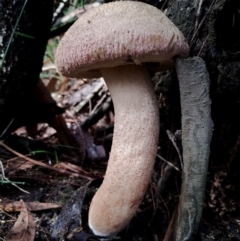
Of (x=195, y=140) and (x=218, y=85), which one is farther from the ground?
(x=218, y=85)

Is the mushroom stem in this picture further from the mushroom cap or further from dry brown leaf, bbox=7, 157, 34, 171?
dry brown leaf, bbox=7, 157, 34, 171

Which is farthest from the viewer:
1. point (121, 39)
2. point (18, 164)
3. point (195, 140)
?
point (18, 164)

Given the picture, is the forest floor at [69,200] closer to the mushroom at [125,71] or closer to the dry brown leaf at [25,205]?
the dry brown leaf at [25,205]

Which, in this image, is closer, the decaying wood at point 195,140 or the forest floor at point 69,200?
the decaying wood at point 195,140

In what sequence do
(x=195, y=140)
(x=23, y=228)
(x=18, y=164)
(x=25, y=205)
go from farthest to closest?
(x=18, y=164)
(x=25, y=205)
(x=23, y=228)
(x=195, y=140)

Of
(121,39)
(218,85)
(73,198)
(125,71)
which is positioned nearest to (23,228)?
(73,198)

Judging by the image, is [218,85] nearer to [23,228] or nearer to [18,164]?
[23,228]

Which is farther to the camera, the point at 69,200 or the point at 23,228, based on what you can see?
the point at 69,200

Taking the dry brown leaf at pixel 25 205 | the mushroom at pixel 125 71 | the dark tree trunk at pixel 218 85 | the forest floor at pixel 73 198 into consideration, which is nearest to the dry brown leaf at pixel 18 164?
the forest floor at pixel 73 198
